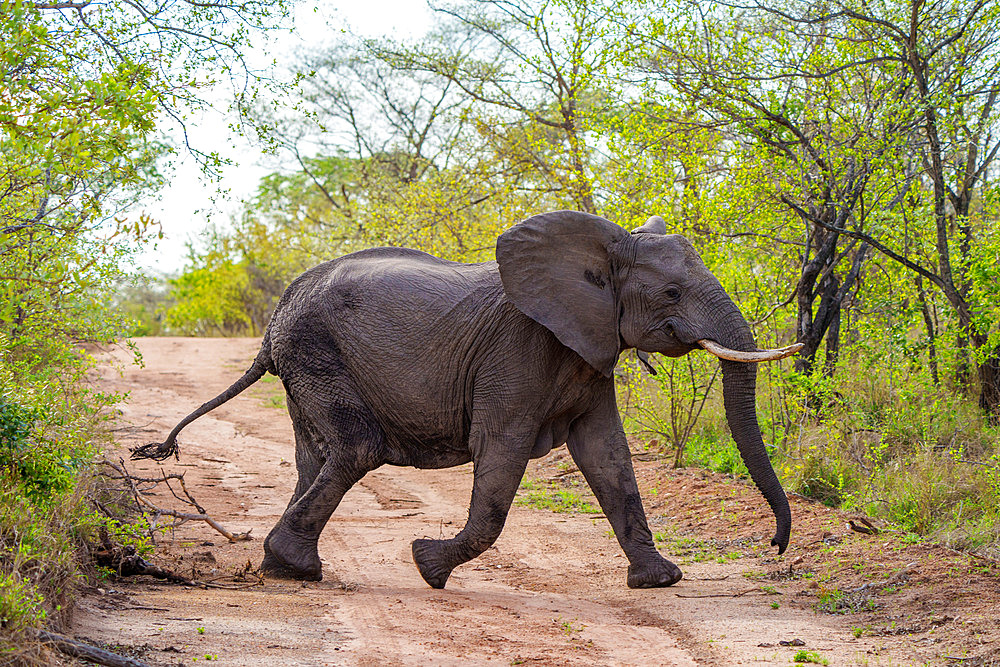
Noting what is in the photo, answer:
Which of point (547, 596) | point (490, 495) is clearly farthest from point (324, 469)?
point (547, 596)

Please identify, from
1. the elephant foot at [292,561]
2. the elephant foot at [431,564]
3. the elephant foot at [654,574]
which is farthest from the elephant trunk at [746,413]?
the elephant foot at [292,561]

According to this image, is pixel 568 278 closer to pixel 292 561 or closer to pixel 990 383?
pixel 292 561

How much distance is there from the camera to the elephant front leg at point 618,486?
6.71 meters

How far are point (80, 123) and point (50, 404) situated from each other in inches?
85.0

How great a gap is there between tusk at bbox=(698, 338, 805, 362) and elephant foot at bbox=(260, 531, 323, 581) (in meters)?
3.05

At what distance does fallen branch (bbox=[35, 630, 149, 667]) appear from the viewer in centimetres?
396

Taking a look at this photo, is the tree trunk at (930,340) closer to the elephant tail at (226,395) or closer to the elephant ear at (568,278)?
the elephant ear at (568,278)

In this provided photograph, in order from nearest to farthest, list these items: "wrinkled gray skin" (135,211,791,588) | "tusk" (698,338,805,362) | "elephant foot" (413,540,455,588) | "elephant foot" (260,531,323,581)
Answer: "tusk" (698,338,805,362) < "wrinkled gray skin" (135,211,791,588) < "elephant foot" (413,540,455,588) < "elephant foot" (260,531,323,581)

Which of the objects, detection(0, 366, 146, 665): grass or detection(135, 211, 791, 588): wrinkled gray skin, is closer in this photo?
detection(0, 366, 146, 665): grass

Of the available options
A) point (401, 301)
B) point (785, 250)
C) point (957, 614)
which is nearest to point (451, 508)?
point (401, 301)

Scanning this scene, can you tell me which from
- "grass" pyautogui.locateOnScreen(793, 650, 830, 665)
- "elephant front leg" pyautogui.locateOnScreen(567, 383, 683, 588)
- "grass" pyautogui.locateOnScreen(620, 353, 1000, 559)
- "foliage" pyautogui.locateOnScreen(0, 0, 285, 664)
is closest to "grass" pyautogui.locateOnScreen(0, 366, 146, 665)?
"foliage" pyautogui.locateOnScreen(0, 0, 285, 664)

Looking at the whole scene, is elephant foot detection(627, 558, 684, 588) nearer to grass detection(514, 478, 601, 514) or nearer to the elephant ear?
the elephant ear

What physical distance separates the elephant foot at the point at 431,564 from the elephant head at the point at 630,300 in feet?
5.40

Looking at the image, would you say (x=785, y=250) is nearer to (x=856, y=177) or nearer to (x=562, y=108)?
(x=856, y=177)
